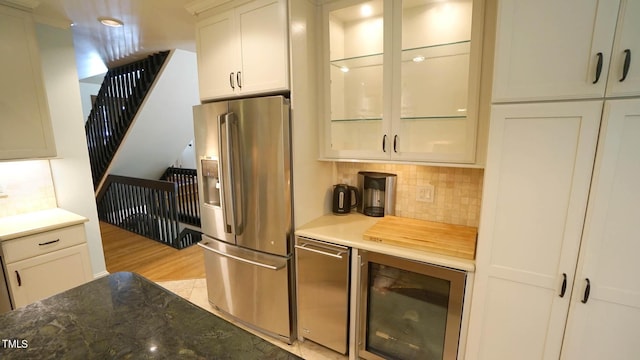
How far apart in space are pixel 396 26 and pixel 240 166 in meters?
1.35

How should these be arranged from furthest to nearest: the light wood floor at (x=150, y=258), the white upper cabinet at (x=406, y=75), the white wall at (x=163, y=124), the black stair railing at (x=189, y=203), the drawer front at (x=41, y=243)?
the black stair railing at (x=189, y=203) → the white wall at (x=163, y=124) → the light wood floor at (x=150, y=258) → the drawer front at (x=41, y=243) → the white upper cabinet at (x=406, y=75)

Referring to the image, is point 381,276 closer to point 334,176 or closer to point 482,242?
point 482,242

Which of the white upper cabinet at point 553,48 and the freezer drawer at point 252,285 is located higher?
the white upper cabinet at point 553,48

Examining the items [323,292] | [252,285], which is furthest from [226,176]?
[323,292]

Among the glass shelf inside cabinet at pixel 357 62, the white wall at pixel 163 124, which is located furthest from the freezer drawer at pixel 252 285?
the white wall at pixel 163 124

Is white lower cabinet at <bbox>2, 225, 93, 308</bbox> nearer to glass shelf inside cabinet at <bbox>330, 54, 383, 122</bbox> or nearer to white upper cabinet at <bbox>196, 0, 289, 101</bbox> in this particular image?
white upper cabinet at <bbox>196, 0, 289, 101</bbox>

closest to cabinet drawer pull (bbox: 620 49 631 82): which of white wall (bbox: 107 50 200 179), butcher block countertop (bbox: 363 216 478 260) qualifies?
Result: butcher block countertop (bbox: 363 216 478 260)

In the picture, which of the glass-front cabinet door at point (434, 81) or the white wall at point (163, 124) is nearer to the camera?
the glass-front cabinet door at point (434, 81)

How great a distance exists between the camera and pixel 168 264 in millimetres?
3369

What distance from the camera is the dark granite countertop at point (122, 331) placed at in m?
0.82

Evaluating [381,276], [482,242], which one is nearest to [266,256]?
[381,276]

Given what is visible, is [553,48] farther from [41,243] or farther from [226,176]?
[41,243]

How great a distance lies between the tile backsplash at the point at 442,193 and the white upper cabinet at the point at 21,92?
2.63m

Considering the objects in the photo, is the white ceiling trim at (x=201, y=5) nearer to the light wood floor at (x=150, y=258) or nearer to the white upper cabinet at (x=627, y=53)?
the white upper cabinet at (x=627, y=53)
